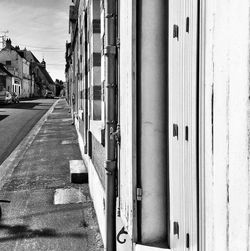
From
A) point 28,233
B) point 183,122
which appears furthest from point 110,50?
point 28,233

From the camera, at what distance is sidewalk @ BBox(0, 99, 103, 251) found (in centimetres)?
418

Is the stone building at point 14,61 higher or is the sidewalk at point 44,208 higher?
the stone building at point 14,61

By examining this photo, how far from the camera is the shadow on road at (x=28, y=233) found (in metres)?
4.27

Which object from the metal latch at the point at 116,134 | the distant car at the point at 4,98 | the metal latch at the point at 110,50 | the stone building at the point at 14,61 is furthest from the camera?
the stone building at the point at 14,61

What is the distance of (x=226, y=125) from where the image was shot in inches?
56.1

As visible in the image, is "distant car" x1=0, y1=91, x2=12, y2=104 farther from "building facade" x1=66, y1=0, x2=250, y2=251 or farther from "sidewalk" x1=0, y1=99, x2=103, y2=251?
"building facade" x1=66, y1=0, x2=250, y2=251

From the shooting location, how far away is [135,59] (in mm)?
2639

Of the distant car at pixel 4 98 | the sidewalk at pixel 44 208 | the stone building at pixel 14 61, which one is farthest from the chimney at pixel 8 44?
the sidewalk at pixel 44 208

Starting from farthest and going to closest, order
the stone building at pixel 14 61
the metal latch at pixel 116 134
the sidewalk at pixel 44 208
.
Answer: the stone building at pixel 14 61
the sidewalk at pixel 44 208
the metal latch at pixel 116 134

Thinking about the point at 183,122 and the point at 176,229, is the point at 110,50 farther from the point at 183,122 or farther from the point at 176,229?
Answer: the point at 176,229

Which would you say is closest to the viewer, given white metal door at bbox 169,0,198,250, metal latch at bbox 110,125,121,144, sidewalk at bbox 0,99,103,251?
white metal door at bbox 169,0,198,250

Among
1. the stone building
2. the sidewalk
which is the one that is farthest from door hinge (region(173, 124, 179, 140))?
the stone building

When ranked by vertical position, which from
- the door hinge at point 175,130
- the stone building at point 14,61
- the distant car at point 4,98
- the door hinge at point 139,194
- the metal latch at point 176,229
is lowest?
the metal latch at point 176,229

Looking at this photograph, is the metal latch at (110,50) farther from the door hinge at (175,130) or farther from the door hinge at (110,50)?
the door hinge at (175,130)
